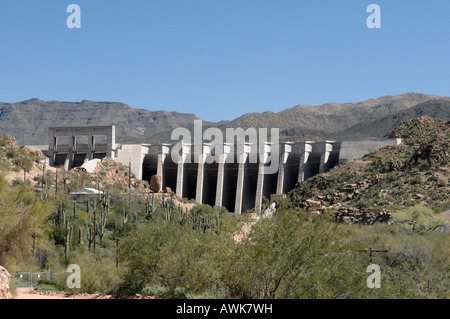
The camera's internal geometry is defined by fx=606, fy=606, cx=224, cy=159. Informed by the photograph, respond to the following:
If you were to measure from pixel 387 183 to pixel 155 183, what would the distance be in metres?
24.0

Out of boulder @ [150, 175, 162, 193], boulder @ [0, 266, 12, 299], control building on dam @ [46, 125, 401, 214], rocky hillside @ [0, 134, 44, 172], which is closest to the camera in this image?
boulder @ [0, 266, 12, 299]

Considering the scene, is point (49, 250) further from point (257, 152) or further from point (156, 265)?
point (257, 152)

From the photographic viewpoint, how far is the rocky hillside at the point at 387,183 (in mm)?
40031

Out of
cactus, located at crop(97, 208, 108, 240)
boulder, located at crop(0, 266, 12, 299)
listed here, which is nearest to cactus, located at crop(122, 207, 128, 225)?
cactus, located at crop(97, 208, 108, 240)

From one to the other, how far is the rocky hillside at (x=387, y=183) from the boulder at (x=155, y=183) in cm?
1487

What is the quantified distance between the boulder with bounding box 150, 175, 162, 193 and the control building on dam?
2.01 metres

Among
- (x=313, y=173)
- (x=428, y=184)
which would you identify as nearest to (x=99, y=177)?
(x=313, y=173)

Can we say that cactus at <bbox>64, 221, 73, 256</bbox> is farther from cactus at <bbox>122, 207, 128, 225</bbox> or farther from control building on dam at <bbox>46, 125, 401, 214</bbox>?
control building on dam at <bbox>46, 125, 401, 214</bbox>

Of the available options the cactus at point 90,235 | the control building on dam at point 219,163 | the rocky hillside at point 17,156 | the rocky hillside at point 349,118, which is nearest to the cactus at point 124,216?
the cactus at point 90,235

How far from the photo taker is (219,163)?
199 feet

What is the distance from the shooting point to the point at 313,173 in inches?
2293

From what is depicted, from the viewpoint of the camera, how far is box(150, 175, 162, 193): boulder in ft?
195
